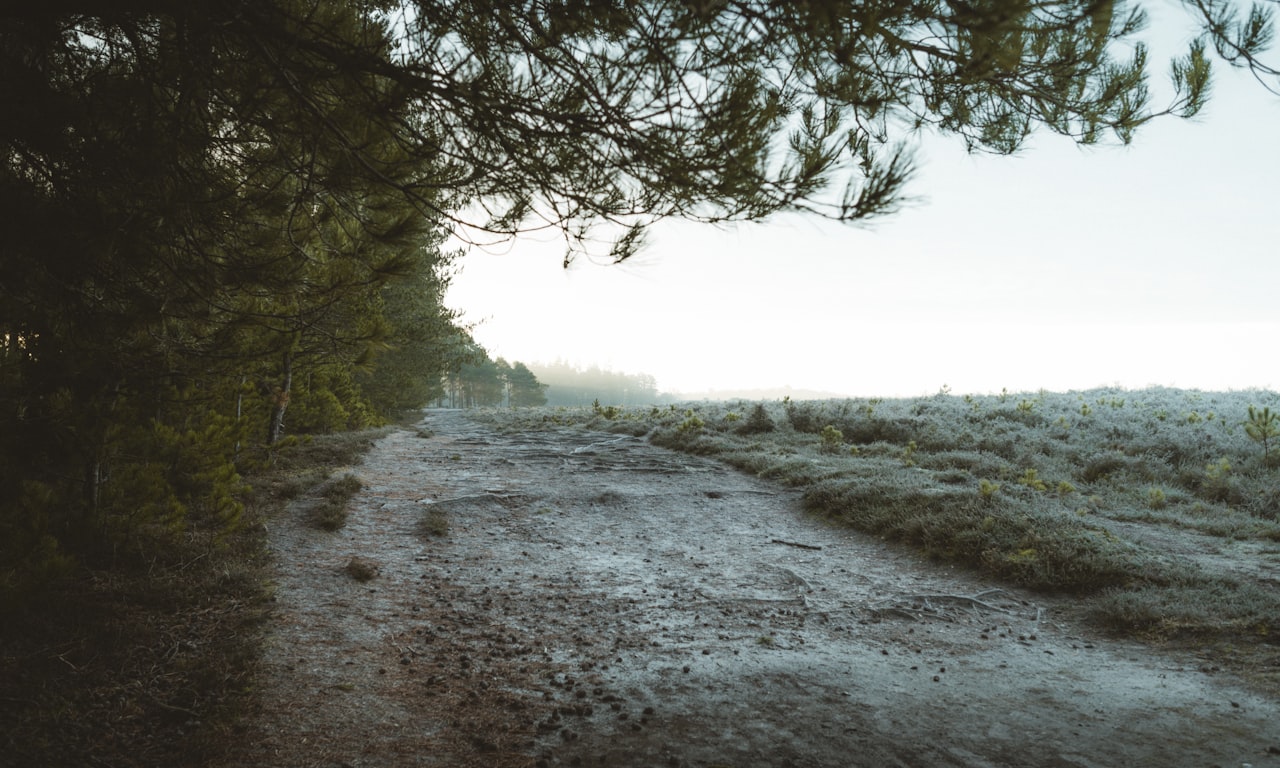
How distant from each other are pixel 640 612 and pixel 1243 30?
193 inches

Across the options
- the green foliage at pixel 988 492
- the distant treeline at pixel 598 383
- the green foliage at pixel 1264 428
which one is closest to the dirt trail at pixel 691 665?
the green foliage at pixel 988 492

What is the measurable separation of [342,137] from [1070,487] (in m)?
8.97

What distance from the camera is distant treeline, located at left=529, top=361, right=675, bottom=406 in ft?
507

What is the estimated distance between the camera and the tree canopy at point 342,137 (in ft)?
9.74

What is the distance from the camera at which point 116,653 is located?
346cm

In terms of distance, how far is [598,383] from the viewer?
562ft

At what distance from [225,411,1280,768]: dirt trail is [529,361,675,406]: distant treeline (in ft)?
458

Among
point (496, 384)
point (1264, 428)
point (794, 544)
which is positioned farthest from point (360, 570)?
point (496, 384)

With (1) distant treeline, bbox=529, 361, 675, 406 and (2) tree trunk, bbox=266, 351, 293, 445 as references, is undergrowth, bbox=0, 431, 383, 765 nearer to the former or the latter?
(2) tree trunk, bbox=266, 351, 293, 445

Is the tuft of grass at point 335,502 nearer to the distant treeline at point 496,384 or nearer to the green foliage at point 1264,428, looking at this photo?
the green foliage at point 1264,428

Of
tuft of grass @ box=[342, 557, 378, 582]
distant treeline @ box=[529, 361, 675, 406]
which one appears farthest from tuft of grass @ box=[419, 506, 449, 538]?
distant treeline @ box=[529, 361, 675, 406]

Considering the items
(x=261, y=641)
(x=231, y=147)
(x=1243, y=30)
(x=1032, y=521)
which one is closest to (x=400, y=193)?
(x=231, y=147)

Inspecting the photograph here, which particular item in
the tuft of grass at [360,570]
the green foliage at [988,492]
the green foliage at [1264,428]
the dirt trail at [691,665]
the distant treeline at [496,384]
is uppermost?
the distant treeline at [496,384]

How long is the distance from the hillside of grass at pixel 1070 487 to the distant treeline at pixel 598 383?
132786mm
